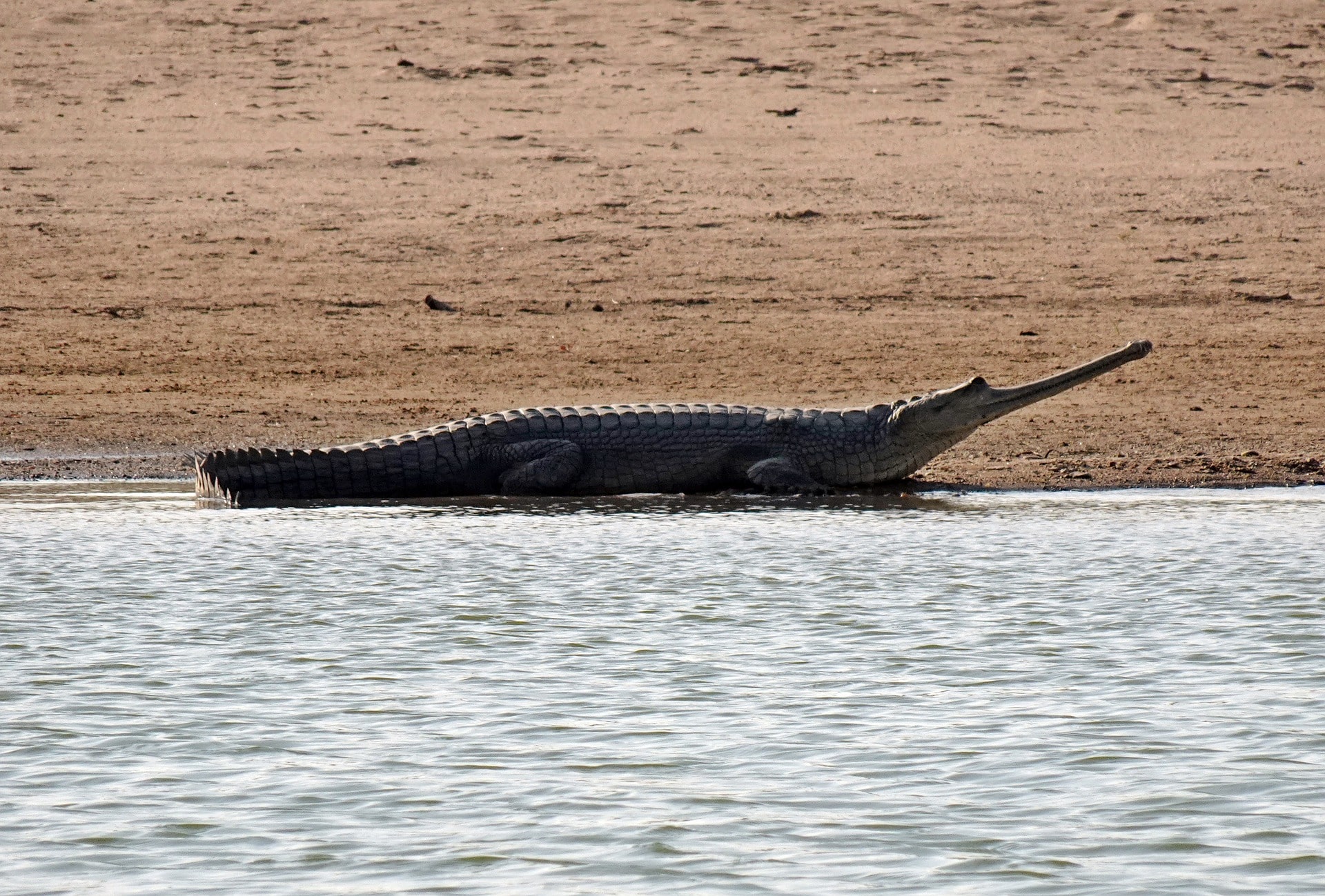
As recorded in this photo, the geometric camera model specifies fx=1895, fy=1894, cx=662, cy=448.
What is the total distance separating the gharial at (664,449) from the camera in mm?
9273

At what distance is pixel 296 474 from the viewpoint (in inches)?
358

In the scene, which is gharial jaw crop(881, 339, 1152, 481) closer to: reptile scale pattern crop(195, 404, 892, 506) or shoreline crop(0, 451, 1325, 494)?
reptile scale pattern crop(195, 404, 892, 506)

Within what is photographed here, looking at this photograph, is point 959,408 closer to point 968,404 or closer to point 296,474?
point 968,404

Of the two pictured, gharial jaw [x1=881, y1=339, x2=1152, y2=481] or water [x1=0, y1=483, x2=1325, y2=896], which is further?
gharial jaw [x1=881, y1=339, x2=1152, y2=481]

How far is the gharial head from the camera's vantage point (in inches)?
373

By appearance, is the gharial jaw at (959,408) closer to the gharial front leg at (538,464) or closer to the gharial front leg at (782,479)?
the gharial front leg at (782,479)

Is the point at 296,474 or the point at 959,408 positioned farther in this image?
the point at 959,408

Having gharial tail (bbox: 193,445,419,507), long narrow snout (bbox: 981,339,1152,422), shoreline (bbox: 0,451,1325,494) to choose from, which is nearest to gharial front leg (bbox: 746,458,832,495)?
shoreline (bbox: 0,451,1325,494)

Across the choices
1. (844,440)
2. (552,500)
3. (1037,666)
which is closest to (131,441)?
(552,500)

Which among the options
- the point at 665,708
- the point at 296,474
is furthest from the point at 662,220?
the point at 665,708

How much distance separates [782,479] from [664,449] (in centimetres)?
61

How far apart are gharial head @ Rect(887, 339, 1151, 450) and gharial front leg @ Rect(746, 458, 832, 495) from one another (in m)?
0.51

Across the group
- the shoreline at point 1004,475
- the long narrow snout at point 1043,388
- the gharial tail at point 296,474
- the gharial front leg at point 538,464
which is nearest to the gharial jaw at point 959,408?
the long narrow snout at point 1043,388

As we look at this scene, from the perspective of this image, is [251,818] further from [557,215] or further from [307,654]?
[557,215]
